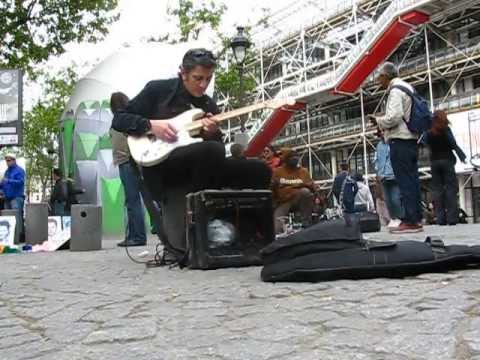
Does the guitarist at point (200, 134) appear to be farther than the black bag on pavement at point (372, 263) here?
Yes

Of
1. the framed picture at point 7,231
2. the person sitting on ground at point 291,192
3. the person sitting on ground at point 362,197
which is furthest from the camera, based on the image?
the person sitting on ground at point 362,197

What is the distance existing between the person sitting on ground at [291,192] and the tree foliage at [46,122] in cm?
2020

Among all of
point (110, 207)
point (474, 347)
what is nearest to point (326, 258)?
point (474, 347)

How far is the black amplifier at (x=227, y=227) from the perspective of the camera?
13.7ft

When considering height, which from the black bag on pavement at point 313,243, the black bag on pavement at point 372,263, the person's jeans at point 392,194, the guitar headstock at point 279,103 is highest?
the guitar headstock at point 279,103

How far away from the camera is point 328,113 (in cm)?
3922

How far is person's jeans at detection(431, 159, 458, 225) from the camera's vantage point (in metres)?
9.38

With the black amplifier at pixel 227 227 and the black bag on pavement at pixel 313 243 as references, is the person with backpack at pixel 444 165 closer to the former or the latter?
the black amplifier at pixel 227 227

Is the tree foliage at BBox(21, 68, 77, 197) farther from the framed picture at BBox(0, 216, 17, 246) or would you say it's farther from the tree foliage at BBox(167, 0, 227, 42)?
the framed picture at BBox(0, 216, 17, 246)

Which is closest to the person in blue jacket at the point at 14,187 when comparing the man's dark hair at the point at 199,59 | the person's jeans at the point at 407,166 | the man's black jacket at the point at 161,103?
the man's black jacket at the point at 161,103

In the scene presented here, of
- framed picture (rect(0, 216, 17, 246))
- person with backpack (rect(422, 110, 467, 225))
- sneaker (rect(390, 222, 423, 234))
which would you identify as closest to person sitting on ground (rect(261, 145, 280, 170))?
sneaker (rect(390, 222, 423, 234))

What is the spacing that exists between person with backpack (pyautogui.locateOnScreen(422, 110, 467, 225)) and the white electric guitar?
5.89 m

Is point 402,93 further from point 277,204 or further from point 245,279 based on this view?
point 245,279

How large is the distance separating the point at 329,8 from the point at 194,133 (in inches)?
1413
